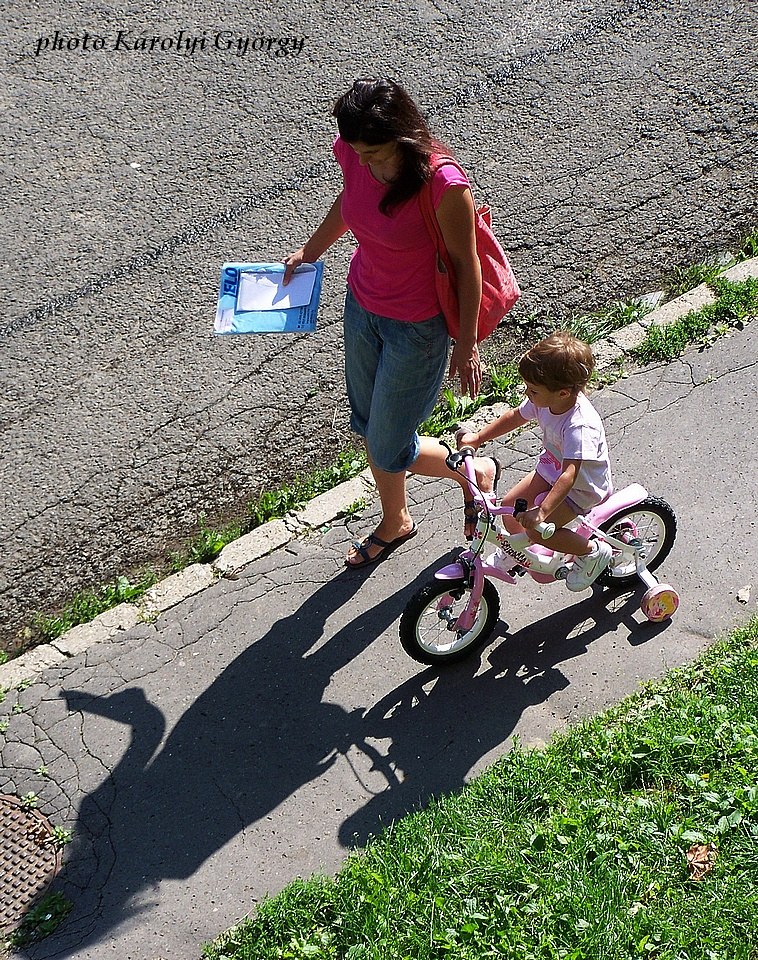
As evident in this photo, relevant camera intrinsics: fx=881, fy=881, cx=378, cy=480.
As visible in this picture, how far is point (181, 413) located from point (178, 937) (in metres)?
2.80

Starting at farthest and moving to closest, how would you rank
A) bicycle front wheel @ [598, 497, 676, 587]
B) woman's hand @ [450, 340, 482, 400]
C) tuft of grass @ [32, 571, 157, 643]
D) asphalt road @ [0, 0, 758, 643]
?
asphalt road @ [0, 0, 758, 643]
tuft of grass @ [32, 571, 157, 643]
bicycle front wheel @ [598, 497, 676, 587]
woman's hand @ [450, 340, 482, 400]

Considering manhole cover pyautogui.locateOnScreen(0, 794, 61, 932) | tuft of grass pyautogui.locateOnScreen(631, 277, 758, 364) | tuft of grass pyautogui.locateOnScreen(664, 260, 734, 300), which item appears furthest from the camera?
tuft of grass pyautogui.locateOnScreen(664, 260, 734, 300)

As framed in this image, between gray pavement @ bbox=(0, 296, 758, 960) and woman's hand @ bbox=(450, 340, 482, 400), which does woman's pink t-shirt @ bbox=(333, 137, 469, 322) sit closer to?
woman's hand @ bbox=(450, 340, 482, 400)

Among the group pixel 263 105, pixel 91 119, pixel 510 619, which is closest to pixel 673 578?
pixel 510 619

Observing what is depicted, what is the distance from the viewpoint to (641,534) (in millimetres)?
4105

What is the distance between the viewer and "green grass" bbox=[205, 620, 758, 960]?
3.00 meters

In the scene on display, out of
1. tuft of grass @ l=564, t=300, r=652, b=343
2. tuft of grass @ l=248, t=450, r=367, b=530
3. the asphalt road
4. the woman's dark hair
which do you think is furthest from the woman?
tuft of grass @ l=564, t=300, r=652, b=343

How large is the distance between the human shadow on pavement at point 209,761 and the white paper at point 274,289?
56.4 inches

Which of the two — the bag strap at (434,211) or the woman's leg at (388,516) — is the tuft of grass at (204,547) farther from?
the bag strap at (434,211)

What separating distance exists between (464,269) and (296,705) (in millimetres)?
2013

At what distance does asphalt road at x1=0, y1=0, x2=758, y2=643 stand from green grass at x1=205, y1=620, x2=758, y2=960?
2039 millimetres

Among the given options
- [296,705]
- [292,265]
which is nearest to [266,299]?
[292,265]

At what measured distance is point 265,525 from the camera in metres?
4.62

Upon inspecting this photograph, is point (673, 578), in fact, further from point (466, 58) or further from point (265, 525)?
point (466, 58)
